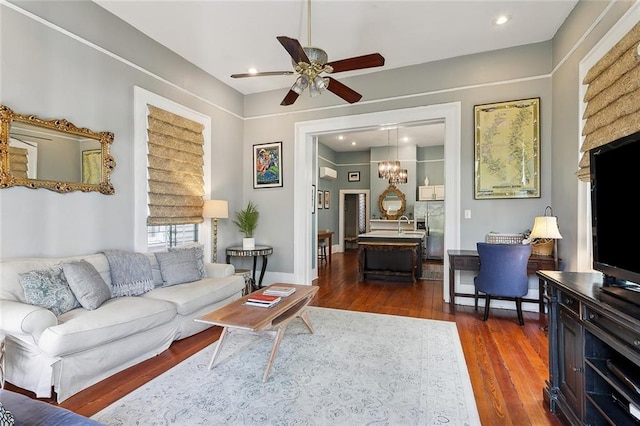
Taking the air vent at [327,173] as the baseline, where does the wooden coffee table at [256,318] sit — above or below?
below

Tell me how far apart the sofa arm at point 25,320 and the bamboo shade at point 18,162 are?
3.81 ft

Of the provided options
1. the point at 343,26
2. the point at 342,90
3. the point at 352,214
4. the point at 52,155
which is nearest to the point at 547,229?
the point at 342,90

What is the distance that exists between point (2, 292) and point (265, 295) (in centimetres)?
195

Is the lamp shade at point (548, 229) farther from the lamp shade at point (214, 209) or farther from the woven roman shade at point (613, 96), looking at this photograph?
the lamp shade at point (214, 209)

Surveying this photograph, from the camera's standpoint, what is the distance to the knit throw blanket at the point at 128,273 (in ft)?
9.71

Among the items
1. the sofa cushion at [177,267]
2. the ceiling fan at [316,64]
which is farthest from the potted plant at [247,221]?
the ceiling fan at [316,64]

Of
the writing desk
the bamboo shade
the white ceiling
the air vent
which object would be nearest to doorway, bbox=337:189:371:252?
the air vent

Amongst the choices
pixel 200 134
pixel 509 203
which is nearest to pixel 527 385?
pixel 509 203

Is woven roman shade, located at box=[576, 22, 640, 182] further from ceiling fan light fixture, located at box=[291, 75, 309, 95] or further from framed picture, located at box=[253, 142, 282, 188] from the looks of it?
framed picture, located at box=[253, 142, 282, 188]

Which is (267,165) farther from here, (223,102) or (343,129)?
(343,129)

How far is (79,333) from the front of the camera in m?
2.07

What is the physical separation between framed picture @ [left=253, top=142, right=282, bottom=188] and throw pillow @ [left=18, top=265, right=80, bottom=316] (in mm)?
3299

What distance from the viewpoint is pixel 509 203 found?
4031 millimetres

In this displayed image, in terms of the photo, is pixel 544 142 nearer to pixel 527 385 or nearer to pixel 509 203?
pixel 509 203
